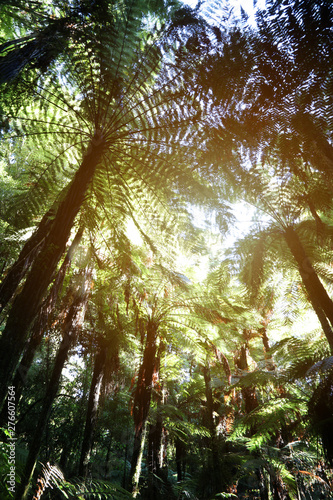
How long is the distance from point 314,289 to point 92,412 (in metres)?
4.04

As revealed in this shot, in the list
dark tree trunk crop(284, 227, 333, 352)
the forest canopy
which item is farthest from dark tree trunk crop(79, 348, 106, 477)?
dark tree trunk crop(284, 227, 333, 352)

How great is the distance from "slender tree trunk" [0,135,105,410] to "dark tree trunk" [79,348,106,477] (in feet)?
11.3

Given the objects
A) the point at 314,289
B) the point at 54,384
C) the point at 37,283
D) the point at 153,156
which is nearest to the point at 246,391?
the point at 314,289

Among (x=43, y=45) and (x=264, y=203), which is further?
(x=264, y=203)

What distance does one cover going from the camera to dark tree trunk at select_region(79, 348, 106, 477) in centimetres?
395

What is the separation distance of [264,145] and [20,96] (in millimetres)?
2364

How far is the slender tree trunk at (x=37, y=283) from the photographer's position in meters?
1.41

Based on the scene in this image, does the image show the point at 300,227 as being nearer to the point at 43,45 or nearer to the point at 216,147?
the point at 216,147

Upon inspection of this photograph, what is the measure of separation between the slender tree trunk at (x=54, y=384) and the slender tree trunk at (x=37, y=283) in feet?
5.59

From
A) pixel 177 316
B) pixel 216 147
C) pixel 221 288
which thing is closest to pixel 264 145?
pixel 216 147

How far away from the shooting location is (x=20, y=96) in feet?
7.86

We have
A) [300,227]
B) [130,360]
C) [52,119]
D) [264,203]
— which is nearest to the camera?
[52,119]

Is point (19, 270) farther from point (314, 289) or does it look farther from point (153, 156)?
point (314, 289)

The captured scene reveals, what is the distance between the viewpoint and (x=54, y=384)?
295 centimetres
